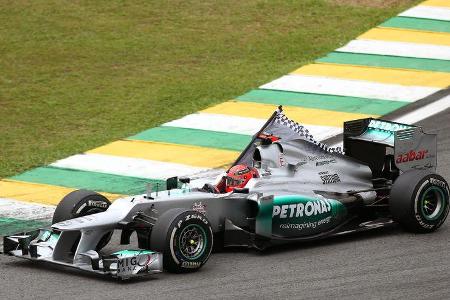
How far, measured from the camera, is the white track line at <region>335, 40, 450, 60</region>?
2066 centimetres

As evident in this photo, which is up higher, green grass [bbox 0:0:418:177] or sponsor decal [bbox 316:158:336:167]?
green grass [bbox 0:0:418:177]

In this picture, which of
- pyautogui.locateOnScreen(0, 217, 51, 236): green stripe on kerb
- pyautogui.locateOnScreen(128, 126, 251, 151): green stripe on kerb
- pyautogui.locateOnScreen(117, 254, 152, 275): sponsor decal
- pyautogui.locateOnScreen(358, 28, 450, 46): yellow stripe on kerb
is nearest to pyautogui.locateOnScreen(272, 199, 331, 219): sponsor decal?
pyautogui.locateOnScreen(117, 254, 152, 275): sponsor decal

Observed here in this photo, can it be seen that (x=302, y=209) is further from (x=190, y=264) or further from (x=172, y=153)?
(x=172, y=153)

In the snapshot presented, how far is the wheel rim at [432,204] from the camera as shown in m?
12.5

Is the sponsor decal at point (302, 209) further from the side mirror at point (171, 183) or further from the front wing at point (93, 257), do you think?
the front wing at point (93, 257)

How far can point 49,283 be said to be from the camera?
11.3 meters

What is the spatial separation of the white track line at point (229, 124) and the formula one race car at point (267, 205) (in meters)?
3.66

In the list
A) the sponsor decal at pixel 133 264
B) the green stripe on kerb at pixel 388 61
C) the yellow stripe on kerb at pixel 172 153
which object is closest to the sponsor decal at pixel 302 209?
the sponsor decal at pixel 133 264

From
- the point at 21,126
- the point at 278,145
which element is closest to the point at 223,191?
the point at 278,145

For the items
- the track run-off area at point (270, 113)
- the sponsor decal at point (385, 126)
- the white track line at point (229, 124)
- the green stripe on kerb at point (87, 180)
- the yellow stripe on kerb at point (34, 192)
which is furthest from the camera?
the white track line at point (229, 124)

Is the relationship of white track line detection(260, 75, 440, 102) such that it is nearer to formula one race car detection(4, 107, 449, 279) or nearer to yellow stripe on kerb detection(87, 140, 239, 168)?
yellow stripe on kerb detection(87, 140, 239, 168)

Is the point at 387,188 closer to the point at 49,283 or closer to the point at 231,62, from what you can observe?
the point at 49,283

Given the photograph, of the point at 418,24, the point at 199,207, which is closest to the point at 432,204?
the point at 199,207

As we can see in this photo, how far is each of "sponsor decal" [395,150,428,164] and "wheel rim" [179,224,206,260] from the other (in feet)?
8.66
